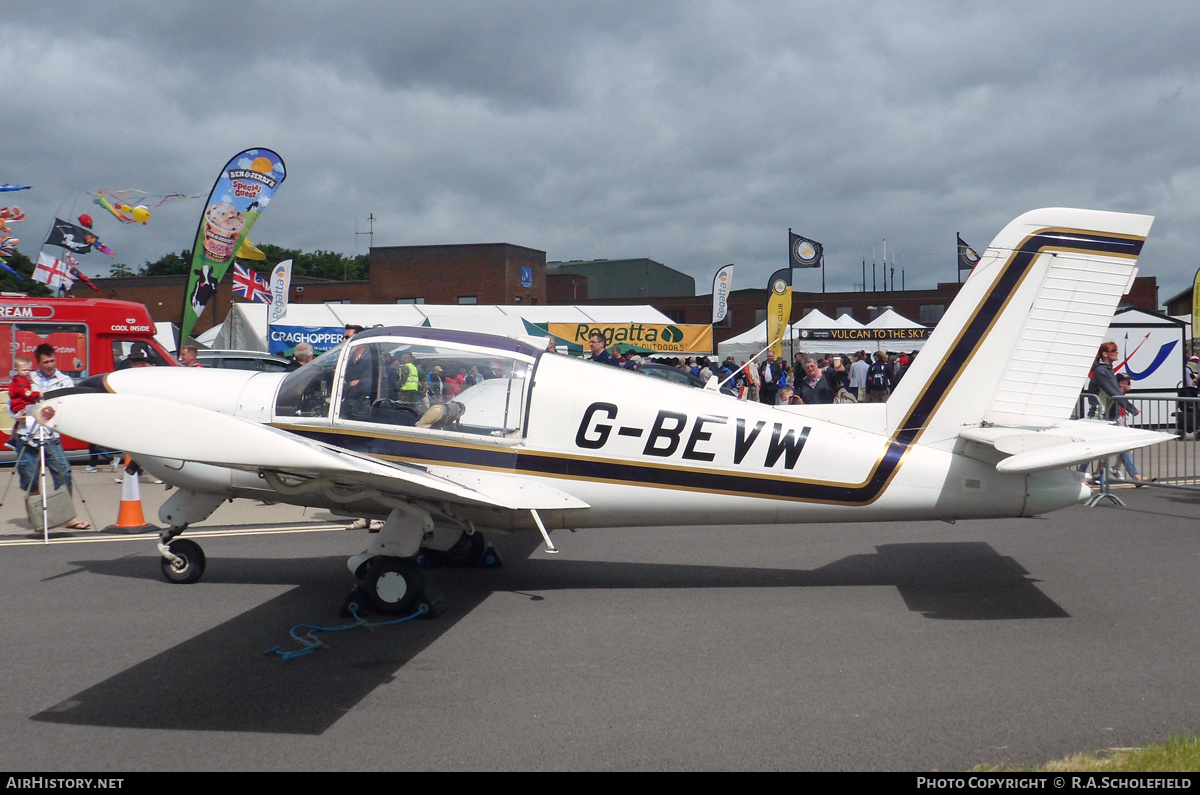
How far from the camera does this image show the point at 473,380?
243 inches

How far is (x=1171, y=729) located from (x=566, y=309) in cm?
3249

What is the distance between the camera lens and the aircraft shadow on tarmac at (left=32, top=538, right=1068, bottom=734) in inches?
171

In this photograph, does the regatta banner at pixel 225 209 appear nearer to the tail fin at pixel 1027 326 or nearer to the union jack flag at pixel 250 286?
the tail fin at pixel 1027 326

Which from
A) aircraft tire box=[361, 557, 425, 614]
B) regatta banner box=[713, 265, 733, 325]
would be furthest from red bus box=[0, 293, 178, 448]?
regatta banner box=[713, 265, 733, 325]

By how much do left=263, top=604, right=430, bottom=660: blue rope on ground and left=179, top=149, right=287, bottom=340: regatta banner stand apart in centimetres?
1201

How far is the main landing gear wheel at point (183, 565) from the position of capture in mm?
6863

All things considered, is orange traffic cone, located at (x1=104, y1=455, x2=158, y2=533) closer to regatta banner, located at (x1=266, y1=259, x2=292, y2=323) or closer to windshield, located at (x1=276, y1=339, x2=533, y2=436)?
windshield, located at (x1=276, y1=339, x2=533, y2=436)

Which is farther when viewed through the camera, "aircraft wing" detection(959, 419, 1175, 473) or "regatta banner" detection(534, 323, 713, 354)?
"regatta banner" detection(534, 323, 713, 354)

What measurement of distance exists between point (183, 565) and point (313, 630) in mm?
1890

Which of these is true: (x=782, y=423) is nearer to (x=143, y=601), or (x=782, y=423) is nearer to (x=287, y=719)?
(x=287, y=719)

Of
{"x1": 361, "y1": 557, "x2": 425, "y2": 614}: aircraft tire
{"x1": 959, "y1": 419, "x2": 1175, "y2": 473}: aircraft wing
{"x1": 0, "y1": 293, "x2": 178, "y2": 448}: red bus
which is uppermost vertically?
{"x1": 0, "y1": 293, "x2": 178, "y2": 448}: red bus

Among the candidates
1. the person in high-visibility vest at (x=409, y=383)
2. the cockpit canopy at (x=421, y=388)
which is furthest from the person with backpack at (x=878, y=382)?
the person in high-visibility vest at (x=409, y=383)

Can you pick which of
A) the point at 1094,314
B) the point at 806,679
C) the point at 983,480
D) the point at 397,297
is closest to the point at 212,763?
the point at 806,679

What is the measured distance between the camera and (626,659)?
507 cm
